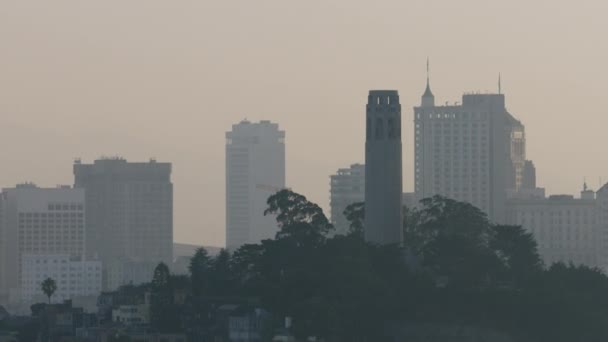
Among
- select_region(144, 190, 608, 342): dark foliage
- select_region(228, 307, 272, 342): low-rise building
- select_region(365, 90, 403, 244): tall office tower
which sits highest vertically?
select_region(365, 90, 403, 244): tall office tower

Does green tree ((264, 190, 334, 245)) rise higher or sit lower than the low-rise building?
higher

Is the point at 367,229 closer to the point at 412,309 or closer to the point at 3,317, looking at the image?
the point at 412,309

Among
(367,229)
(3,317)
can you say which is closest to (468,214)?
(367,229)

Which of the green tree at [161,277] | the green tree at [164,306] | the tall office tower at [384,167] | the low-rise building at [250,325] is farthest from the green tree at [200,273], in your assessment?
the tall office tower at [384,167]

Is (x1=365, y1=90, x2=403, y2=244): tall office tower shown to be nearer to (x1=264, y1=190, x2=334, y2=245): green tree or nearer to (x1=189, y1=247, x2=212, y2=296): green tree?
(x1=264, y1=190, x2=334, y2=245): green tree

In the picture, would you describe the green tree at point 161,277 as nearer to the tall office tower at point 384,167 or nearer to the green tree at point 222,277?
the green tree at point 222,277

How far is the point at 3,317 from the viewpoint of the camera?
6201 inches

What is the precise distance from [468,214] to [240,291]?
1346cm

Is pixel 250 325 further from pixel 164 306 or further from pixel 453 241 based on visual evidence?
pixel 453 241

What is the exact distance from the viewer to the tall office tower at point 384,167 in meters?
137

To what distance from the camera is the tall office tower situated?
136875mm

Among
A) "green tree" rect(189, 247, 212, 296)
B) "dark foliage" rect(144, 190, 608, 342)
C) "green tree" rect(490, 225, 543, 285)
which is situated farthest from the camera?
"green tree" rect(189, 247, 212, 296)

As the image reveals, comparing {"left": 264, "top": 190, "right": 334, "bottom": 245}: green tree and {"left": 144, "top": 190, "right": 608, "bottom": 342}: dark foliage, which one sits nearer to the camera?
{"left": 144, "top": 190, "right": 608, "bottom": 342}: dark foliage

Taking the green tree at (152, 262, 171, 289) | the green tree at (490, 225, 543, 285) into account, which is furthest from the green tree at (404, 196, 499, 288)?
the green tree at (152, 262, 171, 289)
